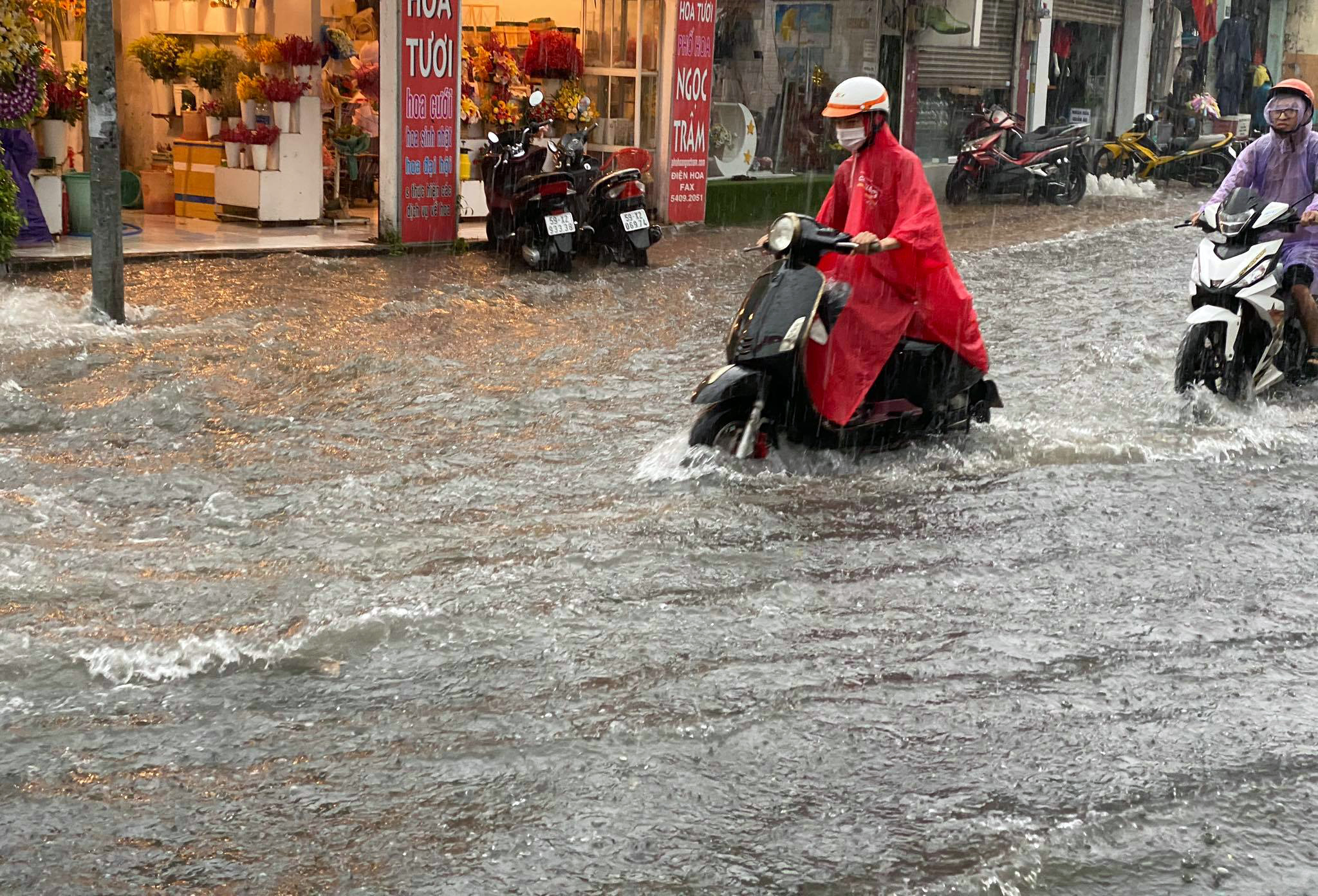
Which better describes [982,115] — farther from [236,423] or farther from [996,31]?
[236,423]

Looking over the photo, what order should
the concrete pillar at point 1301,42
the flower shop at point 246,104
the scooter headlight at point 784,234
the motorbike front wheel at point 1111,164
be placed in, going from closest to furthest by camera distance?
the scooter headlight at point 784,234, the flower shop at point 246,104, the motorbike front wheel at point 1111,164, the concrete pillar at point 1301,42

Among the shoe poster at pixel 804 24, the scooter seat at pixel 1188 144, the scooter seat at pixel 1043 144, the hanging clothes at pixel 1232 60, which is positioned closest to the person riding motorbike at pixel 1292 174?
the shoe poster at pixel 804 24

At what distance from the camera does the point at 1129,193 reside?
71.3 ft

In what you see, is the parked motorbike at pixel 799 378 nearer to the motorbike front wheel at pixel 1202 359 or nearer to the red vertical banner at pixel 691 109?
the motorbike front wheel at pixel 1202 359

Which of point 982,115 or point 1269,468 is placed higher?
point 982,115

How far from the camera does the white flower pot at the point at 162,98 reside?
15.9 metres

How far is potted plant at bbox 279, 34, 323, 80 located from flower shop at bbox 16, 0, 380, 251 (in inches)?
0.5

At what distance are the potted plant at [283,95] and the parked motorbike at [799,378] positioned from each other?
28.4ft

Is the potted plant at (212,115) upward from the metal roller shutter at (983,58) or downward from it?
downward

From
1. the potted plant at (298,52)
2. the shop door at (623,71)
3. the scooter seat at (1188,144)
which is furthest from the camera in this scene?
the scooter seat at (1188,144)

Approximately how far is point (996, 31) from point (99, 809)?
20.5 m

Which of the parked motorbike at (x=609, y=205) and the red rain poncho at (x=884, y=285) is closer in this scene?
the red rain poncho at (x=884, y=285)

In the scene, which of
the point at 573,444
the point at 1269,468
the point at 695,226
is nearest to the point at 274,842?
the point at 573,444

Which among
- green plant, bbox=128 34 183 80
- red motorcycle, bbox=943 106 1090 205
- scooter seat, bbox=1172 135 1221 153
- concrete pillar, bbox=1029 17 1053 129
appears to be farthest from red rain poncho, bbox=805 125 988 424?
scooter seat, bbox=1172 135 1221 153
